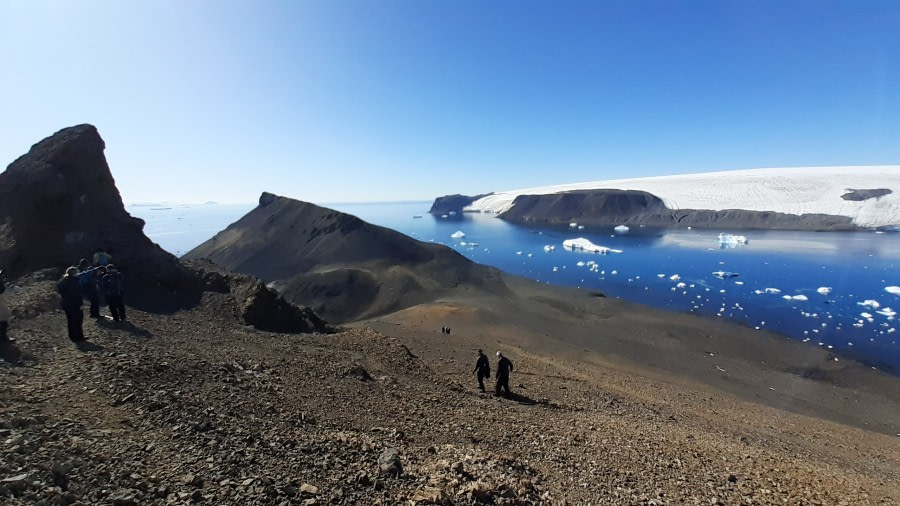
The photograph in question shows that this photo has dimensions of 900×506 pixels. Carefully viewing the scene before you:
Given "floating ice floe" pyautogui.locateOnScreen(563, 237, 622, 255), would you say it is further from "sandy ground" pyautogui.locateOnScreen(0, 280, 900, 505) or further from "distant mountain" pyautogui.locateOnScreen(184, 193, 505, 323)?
"sandy ground" pyautogui.locateOnScreen(0, 280, 900, 505)

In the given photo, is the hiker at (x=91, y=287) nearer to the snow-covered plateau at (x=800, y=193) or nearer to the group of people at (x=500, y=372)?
the group of people at (x=500, y=372)

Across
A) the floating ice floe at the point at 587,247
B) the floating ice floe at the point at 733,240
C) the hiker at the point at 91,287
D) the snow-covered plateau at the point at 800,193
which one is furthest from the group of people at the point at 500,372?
the snow-covered plateau at the point at 800,193

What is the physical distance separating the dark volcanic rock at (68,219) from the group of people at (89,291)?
2.63 m

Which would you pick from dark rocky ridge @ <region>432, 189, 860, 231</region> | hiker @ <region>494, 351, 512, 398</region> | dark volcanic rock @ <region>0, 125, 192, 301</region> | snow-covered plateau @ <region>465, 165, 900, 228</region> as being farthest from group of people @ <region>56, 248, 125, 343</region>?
snow-covered plateau @ <region>465, 165, 900, 228</region>

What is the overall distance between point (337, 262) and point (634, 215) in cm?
10418

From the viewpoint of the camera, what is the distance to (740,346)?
103 ft

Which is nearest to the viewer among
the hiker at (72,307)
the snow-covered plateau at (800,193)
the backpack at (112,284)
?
the hiker at (72,307)

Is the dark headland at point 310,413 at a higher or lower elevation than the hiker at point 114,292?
lower

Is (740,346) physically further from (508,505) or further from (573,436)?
(508,505)

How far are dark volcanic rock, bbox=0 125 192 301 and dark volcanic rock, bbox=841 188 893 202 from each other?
13770 centimetres

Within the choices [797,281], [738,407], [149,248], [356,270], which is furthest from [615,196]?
[149,248]

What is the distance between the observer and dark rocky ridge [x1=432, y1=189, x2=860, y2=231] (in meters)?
102

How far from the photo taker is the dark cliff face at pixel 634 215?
101769mm

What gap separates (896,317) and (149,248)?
55476 millimetres
